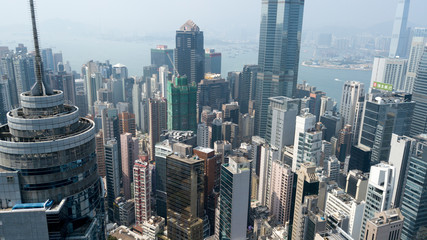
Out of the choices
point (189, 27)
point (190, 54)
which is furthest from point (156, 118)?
point (189, 27)

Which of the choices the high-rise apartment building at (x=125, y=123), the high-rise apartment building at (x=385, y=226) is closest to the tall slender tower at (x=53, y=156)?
the high-rise apartment building at (x=385, y=226)

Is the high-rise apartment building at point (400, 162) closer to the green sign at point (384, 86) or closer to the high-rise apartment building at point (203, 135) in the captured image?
the green sign at point (384, 86)

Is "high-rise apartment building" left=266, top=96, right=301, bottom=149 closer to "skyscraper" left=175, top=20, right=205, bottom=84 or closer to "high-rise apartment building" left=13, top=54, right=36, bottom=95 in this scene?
"skyscraper" left=175, top=20, right=205, bottom=84

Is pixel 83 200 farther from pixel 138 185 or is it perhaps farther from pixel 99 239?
pixel 138 185

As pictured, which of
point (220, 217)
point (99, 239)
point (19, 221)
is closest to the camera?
point (19, 221)

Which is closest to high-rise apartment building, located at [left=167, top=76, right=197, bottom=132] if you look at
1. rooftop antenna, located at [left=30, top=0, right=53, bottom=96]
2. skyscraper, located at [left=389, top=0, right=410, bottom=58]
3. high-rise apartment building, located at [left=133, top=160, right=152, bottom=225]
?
high-rise apartment building, located at [left=133, top=160, right=152, bottom=225]

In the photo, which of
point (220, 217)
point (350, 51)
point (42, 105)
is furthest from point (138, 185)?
point (350, 51)
